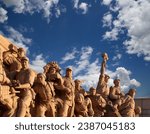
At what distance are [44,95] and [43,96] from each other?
31mm

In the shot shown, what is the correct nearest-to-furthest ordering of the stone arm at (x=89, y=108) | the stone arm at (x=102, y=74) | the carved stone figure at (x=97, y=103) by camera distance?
the stone arm at (x=89, y=108)
the carved stone figure at (x=97, y=103)
the stone arm at (x=102, y=74)

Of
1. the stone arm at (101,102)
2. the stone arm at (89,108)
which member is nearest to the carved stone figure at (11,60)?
the stone arm at (89,108)

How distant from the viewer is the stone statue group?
8633 millimetres

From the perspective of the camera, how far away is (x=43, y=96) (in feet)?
31.9

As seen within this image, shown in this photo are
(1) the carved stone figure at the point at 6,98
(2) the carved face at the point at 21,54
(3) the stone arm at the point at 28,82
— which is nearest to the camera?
(1) the carved stone figure at the point at 6,98

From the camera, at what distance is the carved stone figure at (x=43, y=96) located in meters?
9.63

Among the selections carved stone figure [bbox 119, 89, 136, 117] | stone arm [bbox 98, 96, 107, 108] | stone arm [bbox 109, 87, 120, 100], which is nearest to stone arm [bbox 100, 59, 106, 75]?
stone arm [bbox 109, 87, 120, 100]

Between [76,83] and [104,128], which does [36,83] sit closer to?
[76,83]

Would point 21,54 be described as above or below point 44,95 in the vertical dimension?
above

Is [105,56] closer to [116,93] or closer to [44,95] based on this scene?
[116,93]

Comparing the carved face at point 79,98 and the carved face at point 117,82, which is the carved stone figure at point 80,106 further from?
the carved face at point 117,82

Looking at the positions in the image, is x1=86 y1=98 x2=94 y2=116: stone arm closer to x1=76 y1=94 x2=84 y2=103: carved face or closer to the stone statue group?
the stone statue group

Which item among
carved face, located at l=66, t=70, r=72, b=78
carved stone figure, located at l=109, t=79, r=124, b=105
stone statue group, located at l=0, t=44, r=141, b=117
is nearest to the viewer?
stone statue group, located at l=0, t=44, r=141, b=117

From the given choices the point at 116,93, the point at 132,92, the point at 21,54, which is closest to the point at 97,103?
the point at 116,93
